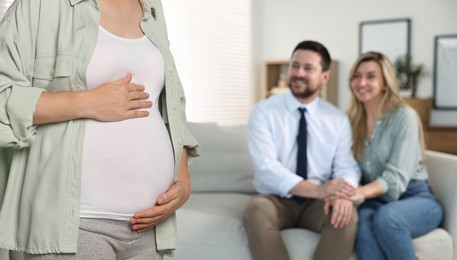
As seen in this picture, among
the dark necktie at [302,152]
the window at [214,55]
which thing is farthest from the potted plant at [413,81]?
the dark necktie at [302,152]

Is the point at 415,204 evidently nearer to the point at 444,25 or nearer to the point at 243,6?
the point at 444,25

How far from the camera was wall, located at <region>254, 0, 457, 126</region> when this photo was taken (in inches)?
208

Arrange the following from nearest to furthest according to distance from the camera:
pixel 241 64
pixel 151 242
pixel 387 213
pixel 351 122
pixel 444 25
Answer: pixel 151 242
pixel 387 213
pixel 351 122
pixel 444 25
pixel 241 64

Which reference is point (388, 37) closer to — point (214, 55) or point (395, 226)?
point (214, 55)

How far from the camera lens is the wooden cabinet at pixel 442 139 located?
4.73 metres

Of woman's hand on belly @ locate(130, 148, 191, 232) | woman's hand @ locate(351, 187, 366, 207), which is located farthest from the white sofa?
woman's hand on belly @ locate(130, 148, 191, 232)

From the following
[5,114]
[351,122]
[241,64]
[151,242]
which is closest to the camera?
[5,114]

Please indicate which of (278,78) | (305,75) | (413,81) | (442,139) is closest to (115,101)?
(305,75)

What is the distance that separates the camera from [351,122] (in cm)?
275

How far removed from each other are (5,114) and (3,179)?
0.16m

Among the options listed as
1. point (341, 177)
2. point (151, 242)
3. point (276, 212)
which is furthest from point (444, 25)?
point (151, 242)

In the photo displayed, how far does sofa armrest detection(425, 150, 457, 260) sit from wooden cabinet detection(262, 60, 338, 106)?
2.91 meters

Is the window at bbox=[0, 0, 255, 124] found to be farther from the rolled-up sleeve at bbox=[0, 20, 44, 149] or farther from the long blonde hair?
the rolled-up sleeve at bbox=[0, 20, 44, 149]

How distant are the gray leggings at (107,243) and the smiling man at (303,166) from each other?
114cm
